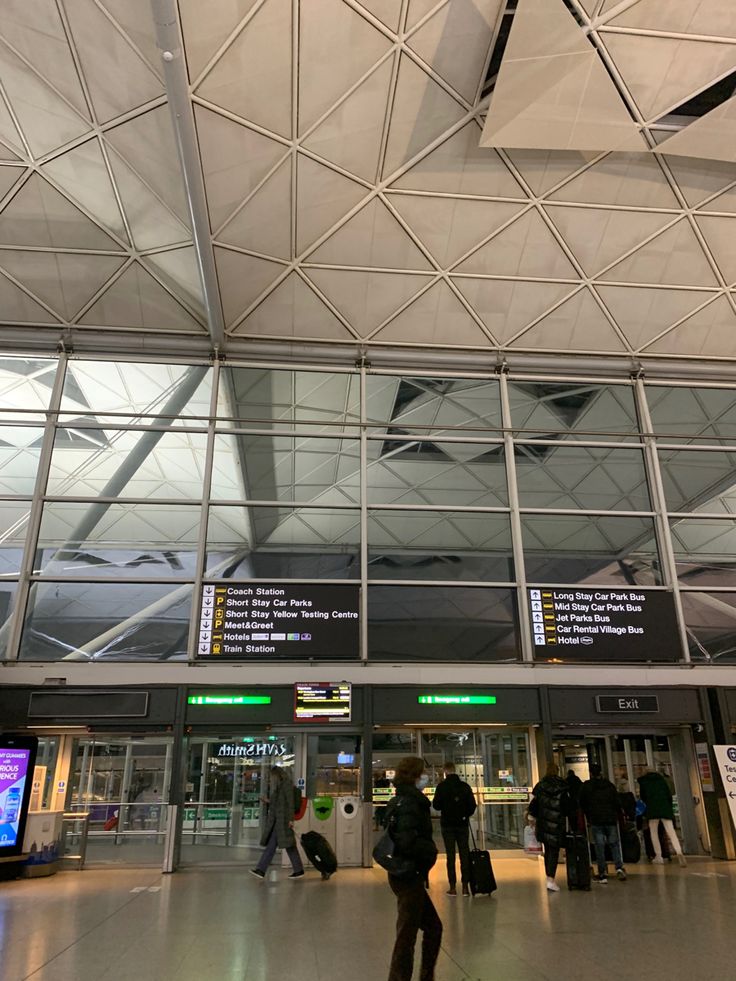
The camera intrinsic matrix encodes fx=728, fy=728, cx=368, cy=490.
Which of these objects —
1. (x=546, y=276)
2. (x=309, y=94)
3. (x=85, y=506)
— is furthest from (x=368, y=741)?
(x=309, y=94)

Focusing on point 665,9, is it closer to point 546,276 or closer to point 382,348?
point 546,276

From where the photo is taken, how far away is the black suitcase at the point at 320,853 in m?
10.9

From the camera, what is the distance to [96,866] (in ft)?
41.9

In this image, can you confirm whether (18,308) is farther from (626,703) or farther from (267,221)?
(626,703)

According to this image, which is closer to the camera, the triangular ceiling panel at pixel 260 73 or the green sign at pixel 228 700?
the triangular ceiling panel at pixel 260 73

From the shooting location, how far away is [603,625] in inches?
568

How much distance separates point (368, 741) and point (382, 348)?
8.56m

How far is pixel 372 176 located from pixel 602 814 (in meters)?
11.0

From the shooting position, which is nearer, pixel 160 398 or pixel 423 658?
pixel 423 658

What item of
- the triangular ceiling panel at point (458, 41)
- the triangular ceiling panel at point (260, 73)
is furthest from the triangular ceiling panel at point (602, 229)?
the triangular ceiling panel at point (260, 73)

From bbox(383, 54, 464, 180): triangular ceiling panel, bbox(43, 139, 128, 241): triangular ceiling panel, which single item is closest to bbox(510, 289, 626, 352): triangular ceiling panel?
bbox(383, 54, 464, 180): triangular ceiling panel

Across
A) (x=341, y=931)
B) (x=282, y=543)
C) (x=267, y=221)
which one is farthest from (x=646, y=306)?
(x=341, y=931)

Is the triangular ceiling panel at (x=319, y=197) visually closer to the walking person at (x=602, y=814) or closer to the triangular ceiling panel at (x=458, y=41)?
the triangular ceiling panel at (x=458, y=41)

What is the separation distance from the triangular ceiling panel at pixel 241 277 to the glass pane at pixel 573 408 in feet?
20.0
